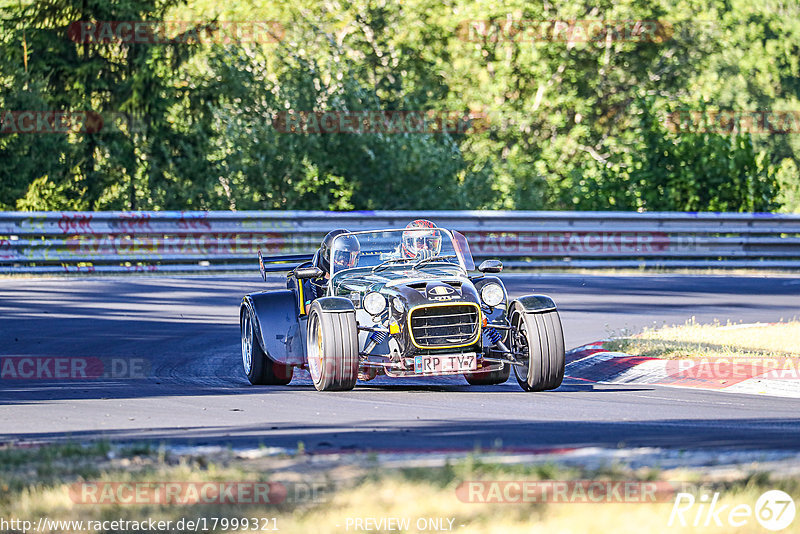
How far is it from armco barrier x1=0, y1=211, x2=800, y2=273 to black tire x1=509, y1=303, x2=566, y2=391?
1156 cm

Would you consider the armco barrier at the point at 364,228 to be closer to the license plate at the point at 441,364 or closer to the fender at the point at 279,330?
the fender at the point at 279,330

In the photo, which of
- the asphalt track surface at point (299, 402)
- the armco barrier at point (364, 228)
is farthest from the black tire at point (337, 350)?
the armco barrier at point (364, 228)

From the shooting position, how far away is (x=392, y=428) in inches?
299

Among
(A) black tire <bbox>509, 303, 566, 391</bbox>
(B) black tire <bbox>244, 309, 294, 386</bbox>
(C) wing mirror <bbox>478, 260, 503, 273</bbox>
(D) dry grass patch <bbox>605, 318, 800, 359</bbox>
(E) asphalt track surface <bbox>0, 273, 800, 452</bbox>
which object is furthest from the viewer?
(D) dry grass patch <bbox>605, 318, 800, 359</bbox>

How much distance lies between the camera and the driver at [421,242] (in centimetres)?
1105

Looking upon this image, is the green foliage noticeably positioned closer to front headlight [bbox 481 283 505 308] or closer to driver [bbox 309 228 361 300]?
driver [bbox 309 228 361 300]

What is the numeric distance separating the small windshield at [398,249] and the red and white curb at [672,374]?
1.70m

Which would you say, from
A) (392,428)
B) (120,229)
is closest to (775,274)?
(120,229)

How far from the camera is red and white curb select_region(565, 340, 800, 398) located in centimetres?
1023

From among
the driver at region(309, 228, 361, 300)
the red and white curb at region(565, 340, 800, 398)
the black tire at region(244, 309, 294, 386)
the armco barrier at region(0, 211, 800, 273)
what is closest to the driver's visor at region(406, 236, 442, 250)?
the driver at region(309, 228, 361, 300)

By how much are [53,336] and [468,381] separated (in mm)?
4976

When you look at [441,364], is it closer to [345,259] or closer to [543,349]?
[543,349]

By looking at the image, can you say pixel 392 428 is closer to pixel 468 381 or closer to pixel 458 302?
pixel 458 302

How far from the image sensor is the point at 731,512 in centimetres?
487
